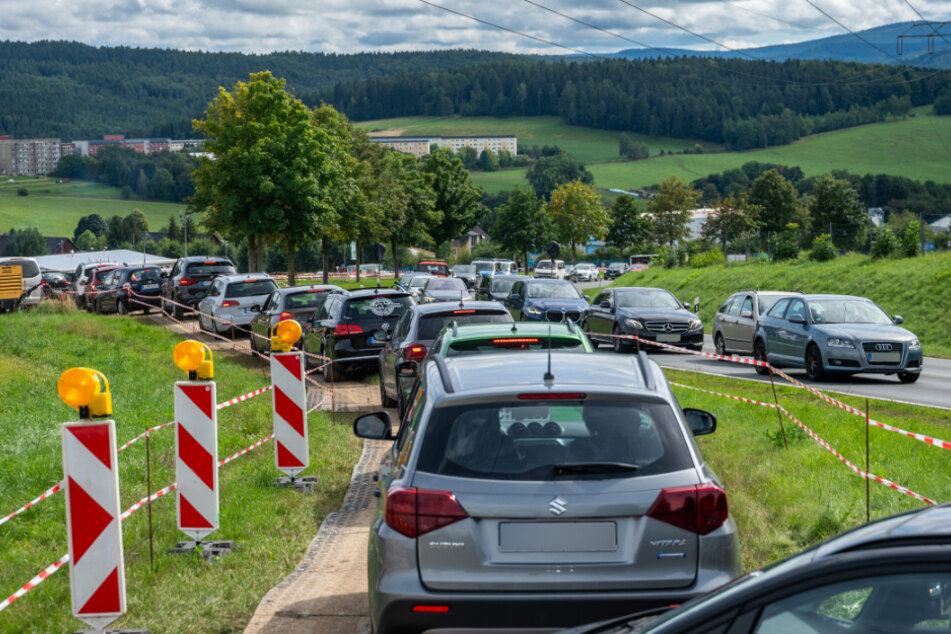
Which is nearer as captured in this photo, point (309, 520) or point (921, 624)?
point (921, 624)

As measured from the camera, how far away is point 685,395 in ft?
53.5

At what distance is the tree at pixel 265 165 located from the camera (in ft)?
150

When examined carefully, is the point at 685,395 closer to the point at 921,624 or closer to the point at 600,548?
the point at 600,548

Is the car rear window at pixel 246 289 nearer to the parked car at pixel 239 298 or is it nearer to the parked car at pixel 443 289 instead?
the parked car at pixel 239 298

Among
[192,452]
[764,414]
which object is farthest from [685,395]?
[192,452]

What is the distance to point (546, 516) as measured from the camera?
4.49m

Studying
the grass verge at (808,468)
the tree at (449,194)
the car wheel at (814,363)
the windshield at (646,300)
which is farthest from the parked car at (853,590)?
the tree at (449,194)

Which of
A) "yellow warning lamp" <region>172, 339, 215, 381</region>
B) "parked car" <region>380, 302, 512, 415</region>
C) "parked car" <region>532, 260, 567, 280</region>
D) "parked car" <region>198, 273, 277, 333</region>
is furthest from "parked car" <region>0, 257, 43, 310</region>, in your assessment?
"parked car" <region>532, 260, 567, 280</region>

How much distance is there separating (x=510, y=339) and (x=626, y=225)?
324 ft

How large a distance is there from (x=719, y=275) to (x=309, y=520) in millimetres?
40404

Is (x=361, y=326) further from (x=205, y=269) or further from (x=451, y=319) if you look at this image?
(x=205, y=269)

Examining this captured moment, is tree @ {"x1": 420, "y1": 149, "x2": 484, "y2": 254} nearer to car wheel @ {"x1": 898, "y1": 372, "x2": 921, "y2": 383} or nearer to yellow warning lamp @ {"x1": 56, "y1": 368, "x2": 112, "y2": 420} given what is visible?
car wheel @ {"x1": 898, "y1": 372, "x2": 921, "y2": 383}

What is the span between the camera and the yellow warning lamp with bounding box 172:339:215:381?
703 cm

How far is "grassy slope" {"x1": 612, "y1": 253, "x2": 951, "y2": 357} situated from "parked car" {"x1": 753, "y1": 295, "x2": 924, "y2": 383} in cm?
706
